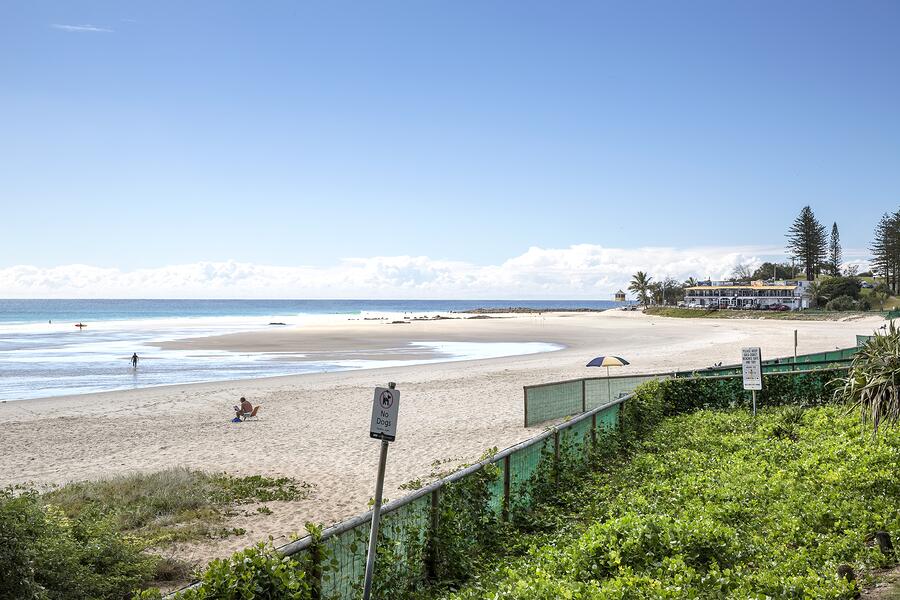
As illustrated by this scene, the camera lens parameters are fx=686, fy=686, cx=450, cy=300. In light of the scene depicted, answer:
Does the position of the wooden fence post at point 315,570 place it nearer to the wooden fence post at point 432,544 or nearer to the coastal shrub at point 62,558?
the wooden fence post at point 432,544

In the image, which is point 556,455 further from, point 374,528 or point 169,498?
point 169,498

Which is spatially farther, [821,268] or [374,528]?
[821,268]

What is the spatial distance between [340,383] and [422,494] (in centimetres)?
2356

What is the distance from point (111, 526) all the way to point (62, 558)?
2.47 m

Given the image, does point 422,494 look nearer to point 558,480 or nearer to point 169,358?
point 558,480

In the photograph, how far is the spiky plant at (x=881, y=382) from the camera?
978 cm

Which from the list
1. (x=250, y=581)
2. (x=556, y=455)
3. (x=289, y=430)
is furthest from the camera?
(x=289, y=430)

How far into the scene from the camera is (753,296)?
133750 millimetres

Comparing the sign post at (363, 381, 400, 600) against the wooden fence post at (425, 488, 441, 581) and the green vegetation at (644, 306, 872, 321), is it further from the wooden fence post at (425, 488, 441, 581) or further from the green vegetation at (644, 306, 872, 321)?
the green vegetation at (644, 306, 872, 321)

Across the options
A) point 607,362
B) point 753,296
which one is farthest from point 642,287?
point 607,362

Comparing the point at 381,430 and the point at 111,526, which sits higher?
the point at 381,430

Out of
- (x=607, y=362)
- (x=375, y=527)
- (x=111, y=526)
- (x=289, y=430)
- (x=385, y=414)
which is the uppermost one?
(x=385, y=414)

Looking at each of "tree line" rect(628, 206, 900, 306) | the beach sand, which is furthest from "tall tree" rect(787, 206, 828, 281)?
the beach sand

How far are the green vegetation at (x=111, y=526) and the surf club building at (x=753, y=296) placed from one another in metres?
120
